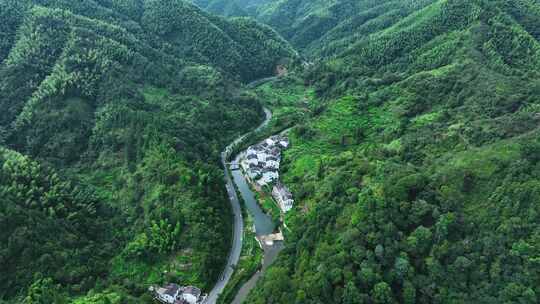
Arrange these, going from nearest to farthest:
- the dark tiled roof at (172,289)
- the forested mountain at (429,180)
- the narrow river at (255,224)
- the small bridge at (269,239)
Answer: the forested mountain at (429,180), the dark tiled roof at (172,289), the narrow river at (255,224), the small bridge at (269,239)

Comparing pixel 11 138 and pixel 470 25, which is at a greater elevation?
pixel 470 25

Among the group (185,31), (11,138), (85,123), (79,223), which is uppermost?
(185,31)

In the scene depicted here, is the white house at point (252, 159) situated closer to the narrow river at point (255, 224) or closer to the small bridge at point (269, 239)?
A: the narrow river at point (255, 224)

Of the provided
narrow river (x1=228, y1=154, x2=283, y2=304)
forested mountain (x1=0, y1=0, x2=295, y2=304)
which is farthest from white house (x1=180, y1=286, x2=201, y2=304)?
narrow river (x1=228, y1=154, x2=283, y2=304)

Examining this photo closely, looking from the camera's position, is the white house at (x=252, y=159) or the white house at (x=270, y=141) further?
the white house at (x=270, y=141)

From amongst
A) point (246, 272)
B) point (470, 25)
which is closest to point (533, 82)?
point (470, 25)

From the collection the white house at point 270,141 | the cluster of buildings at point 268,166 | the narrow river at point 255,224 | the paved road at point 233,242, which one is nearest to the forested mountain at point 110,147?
the paved road at point 233,242

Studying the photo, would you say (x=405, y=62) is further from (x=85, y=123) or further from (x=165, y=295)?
(x=165, y=295)
